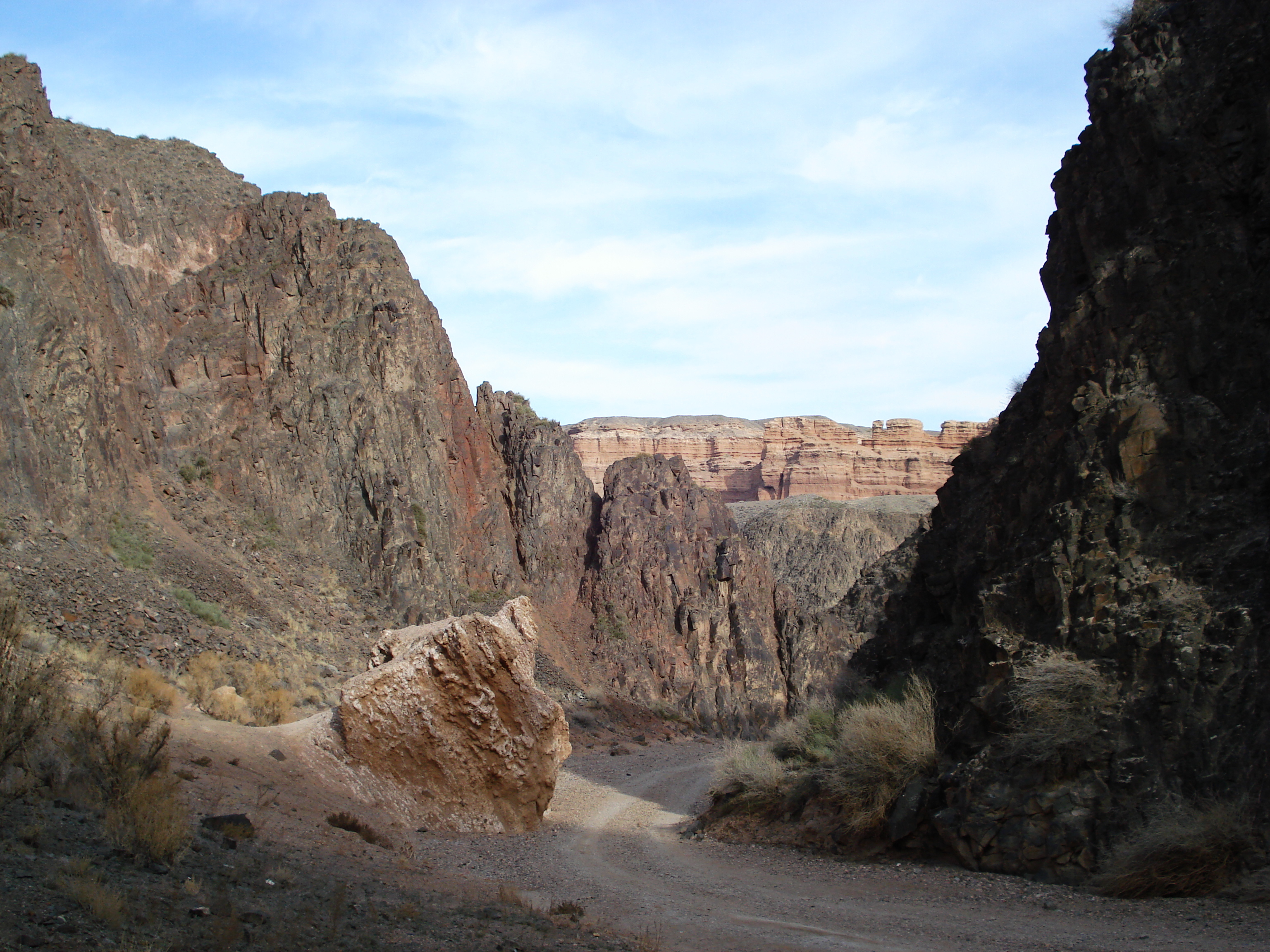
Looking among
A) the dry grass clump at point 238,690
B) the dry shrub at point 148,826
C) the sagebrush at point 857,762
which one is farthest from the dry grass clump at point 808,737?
the dry shrub at point 148,826

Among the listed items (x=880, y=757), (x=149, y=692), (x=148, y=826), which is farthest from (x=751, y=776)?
(x=148, y=826)

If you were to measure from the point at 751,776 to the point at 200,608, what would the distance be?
611 inches

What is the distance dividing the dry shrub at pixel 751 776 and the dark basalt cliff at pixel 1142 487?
334 centimetres

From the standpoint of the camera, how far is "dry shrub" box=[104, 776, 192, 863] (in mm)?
7836

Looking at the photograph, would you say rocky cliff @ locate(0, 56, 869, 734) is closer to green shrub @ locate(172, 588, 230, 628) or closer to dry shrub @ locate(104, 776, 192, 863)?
green shrub @ locate(172, 588, 230, 628)

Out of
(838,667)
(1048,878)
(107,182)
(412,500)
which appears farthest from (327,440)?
(1048,878)

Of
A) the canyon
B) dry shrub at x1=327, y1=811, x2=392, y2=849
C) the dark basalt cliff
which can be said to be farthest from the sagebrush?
dry shrub at x1=327, y1=811, x2=392, y2=849

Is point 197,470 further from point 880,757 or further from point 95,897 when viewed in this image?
point 95,897

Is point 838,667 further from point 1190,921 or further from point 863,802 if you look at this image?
point 1190,921

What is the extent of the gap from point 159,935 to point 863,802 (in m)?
11.3

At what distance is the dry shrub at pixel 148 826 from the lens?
7836 mm

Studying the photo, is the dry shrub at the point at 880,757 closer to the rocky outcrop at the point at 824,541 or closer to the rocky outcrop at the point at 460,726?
the rocky outcrop at the point at 460,726

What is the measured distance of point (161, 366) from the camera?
37.8 metres

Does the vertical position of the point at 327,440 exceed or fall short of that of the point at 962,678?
it exceeds it
